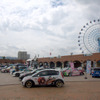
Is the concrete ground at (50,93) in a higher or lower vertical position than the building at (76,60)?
lower

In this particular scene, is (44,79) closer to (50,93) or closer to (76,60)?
(50,93)

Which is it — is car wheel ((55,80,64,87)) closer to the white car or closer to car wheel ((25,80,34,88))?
the white car

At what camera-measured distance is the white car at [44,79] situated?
11715 millimetres

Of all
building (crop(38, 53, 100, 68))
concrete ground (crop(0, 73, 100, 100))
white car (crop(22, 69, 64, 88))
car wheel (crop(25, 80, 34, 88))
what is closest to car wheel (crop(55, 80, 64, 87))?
white car (crop(22, 69, 64, 88))

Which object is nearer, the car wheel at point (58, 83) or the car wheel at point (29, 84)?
the car wheel at point (29, 84)

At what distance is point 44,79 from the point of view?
39.0 feet

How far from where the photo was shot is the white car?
11.7 meters

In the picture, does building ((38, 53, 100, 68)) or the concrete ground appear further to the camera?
building ((38, 53, 100, 68))

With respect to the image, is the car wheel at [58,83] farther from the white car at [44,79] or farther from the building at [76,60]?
the building at [76,60]

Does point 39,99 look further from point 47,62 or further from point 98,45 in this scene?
point 47,62

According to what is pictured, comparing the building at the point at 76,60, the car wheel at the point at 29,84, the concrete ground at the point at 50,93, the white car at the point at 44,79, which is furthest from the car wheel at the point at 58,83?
the building at the point at 76,60

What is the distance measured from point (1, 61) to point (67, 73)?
203 ft

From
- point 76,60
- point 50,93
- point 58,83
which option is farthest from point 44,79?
point 76,60

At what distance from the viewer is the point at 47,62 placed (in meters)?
62.1
